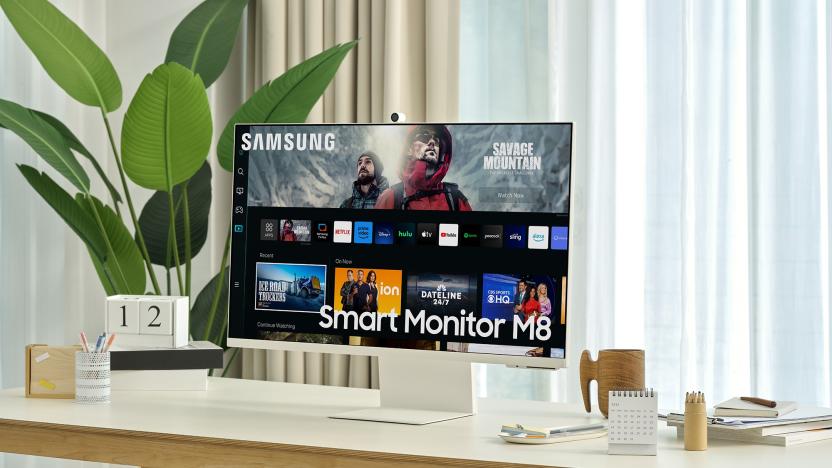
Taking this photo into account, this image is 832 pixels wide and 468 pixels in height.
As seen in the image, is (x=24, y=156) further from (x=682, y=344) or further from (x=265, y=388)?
(x=682, y=344)

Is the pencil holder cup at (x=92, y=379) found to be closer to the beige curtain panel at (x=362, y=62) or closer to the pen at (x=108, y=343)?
the pen at (x=108, y=343)

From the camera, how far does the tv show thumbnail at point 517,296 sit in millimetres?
1757

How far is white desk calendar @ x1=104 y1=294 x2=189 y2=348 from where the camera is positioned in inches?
81.0

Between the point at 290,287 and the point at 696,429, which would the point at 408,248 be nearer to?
the point at 290,287

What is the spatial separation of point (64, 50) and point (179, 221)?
59 cm

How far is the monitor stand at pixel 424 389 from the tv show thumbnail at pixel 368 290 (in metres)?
0.11

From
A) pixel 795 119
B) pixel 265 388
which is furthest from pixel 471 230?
pixel 795 119

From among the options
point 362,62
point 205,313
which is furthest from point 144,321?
point 362,62

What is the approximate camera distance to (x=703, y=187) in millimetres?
2555

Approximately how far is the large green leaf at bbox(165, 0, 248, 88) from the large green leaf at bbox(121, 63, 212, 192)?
0.32 m

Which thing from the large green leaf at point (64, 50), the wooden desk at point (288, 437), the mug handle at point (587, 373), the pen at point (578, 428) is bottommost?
the wooden desk at point (288, 437)

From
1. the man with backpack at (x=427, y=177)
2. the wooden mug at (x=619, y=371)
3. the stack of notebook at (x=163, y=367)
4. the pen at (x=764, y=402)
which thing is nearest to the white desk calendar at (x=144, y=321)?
the stack of notebook at (x=163, y=367)

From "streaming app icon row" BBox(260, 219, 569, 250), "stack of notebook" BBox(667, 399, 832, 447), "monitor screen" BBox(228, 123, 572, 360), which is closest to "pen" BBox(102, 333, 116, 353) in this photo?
"monitor screen" BBox(228, 123, 572, 360)

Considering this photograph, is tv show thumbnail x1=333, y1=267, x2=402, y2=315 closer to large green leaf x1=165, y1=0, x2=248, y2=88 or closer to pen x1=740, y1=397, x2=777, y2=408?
pen x1=740, y1=397, x2=777, y2=408
